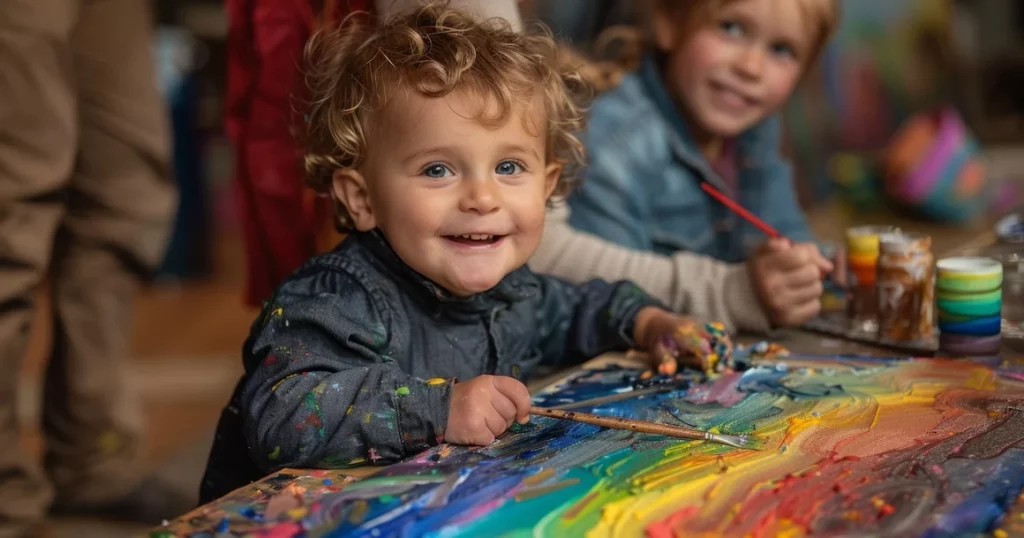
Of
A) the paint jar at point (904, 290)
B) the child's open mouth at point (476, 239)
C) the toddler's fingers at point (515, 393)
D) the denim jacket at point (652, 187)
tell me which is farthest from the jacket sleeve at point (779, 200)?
the toddler's fingers at point (515, 393)

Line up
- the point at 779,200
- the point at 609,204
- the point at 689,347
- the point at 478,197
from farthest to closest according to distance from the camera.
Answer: the point at 779,200 < the point at 609,204 < the point at 689,347 < the point at 478,197

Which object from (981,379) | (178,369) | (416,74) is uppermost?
(416,74)

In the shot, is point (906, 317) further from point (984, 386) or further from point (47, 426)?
point (47, 426)

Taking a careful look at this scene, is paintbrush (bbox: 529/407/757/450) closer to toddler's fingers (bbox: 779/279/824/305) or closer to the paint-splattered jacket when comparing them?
the paint-splattered jacket

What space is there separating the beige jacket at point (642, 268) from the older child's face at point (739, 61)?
0.30m

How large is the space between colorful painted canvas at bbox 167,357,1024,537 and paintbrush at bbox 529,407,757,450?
1 cm

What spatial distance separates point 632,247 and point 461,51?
684mm

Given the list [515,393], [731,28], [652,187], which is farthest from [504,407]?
[731,28]

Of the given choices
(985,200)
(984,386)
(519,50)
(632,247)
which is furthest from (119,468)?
(985,200)

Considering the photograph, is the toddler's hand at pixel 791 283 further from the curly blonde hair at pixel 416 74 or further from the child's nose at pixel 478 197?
the child's nose at pixel 478 197

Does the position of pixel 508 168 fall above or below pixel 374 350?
above

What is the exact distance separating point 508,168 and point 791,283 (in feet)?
1.58

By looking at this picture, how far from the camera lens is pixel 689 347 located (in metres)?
1.24

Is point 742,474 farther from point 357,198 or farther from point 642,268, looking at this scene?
point 642,268
